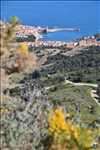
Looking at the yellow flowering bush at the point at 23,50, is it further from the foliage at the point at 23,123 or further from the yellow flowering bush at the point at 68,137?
the yellow flowering bush at the point at 68,137

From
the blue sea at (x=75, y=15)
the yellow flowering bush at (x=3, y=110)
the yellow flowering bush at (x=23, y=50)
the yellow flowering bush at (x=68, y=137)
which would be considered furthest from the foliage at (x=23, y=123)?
the blue sea at (x=75, y=15)

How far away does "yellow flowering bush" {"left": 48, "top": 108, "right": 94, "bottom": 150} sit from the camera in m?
10.5

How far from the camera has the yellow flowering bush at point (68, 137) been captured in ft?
34.3

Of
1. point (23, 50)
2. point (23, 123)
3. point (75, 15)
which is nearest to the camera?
point (23, 50)

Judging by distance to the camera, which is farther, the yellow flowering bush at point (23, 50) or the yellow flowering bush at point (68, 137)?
the yellow flowering bush at point (68, 137)

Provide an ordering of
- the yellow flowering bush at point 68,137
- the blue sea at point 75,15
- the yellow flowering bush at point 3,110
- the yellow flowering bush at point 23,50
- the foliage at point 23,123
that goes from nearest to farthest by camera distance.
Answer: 1. the yellow flowering bush at point 23,50
2. the foliage at point 23,123
3. the yellow flowering bush at point 68,137
4. the yellow flowering bush at point 3,110
5. the blue sea at point 75,15

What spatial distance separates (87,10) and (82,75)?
4733 cm

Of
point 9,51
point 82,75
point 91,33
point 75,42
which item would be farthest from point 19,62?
point 91,33

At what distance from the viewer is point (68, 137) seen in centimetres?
1051

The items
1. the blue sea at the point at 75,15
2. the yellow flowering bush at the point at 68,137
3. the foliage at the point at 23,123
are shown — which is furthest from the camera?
the blue sea at the point at 75,15

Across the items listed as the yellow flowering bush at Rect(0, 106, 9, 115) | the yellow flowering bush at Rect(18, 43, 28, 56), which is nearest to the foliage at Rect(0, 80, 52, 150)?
the yellow flowering bush at Rect(0, 106, 9, 115)

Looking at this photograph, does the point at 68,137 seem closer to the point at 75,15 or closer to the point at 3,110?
the point at 3,110

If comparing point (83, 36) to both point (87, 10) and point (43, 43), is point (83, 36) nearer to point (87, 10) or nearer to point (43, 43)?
point (87, 10)

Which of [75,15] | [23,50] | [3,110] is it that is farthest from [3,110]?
[75,15]
